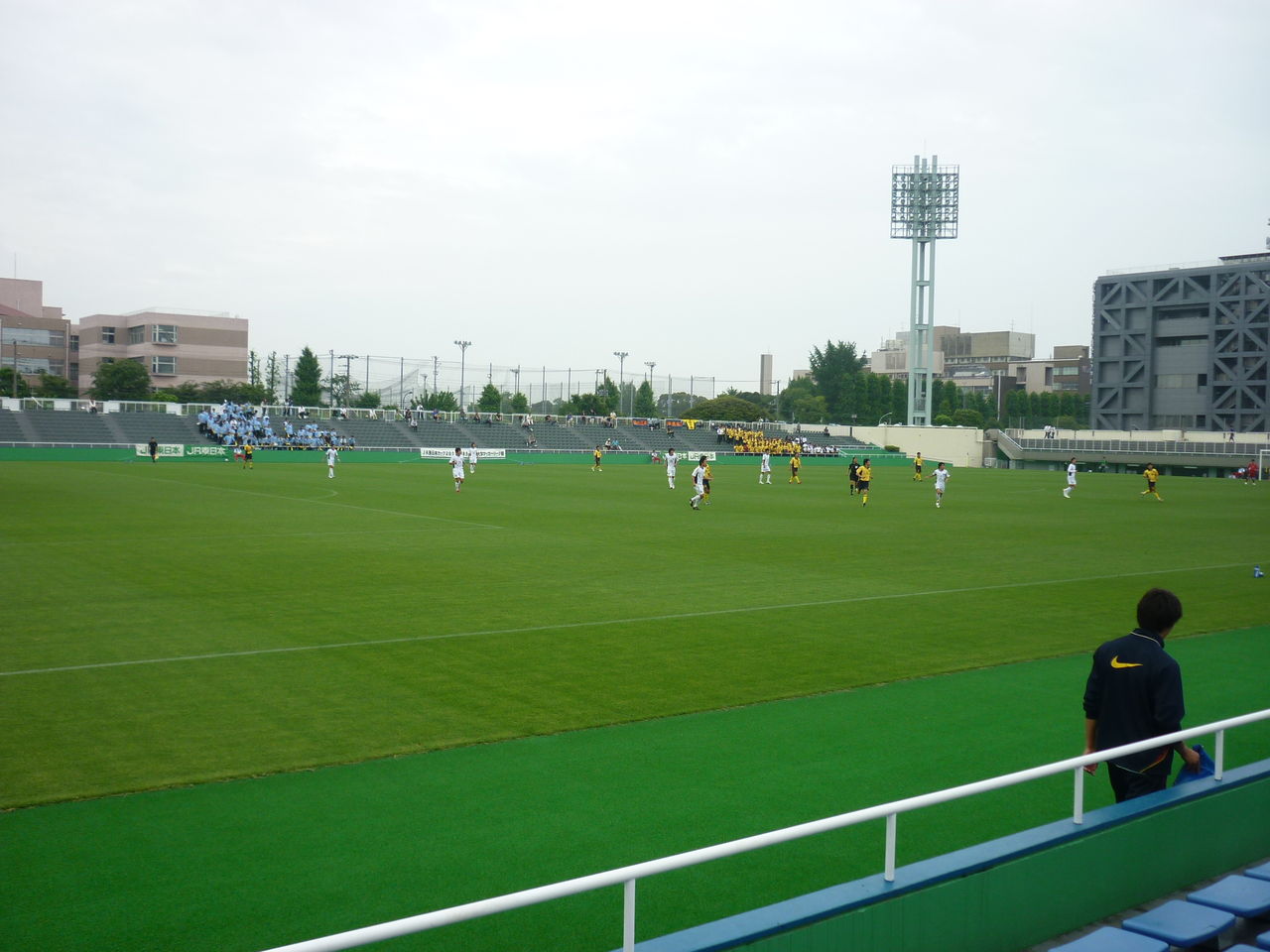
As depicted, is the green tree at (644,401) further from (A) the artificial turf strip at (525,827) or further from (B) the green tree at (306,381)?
(A) the artificial turf strip at (525,827)

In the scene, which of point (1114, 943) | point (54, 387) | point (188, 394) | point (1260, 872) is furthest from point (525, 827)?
point (54, 387)

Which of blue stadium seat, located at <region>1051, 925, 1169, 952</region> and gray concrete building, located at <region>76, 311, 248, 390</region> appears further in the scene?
gray concrete building, located at <region>76, 311, 248, 390</region>

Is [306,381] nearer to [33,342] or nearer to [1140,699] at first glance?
[33,342]

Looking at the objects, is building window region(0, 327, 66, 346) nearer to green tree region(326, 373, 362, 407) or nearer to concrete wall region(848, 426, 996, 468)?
green tree region(326, 373, 362, 407)

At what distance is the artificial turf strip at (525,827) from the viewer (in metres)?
5.50

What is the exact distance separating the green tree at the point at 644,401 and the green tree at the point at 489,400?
2026 cm

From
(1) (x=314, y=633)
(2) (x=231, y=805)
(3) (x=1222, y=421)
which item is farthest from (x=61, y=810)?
(3) (x=1222, y=421)

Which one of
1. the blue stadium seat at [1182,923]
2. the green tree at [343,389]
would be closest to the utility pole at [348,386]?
the green tree at [343,389]

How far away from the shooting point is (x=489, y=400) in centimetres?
11281

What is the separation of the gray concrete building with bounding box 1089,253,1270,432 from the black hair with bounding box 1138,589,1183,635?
105 metres

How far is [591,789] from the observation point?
7461 millimetres

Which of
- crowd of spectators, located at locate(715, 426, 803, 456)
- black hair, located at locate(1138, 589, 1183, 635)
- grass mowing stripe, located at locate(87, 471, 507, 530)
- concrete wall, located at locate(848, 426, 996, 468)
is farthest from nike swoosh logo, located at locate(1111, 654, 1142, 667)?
concrete wall, located at locate(848, 426, 996, 468)

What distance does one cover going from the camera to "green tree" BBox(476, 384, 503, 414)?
368 ft

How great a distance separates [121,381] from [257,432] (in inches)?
1289
